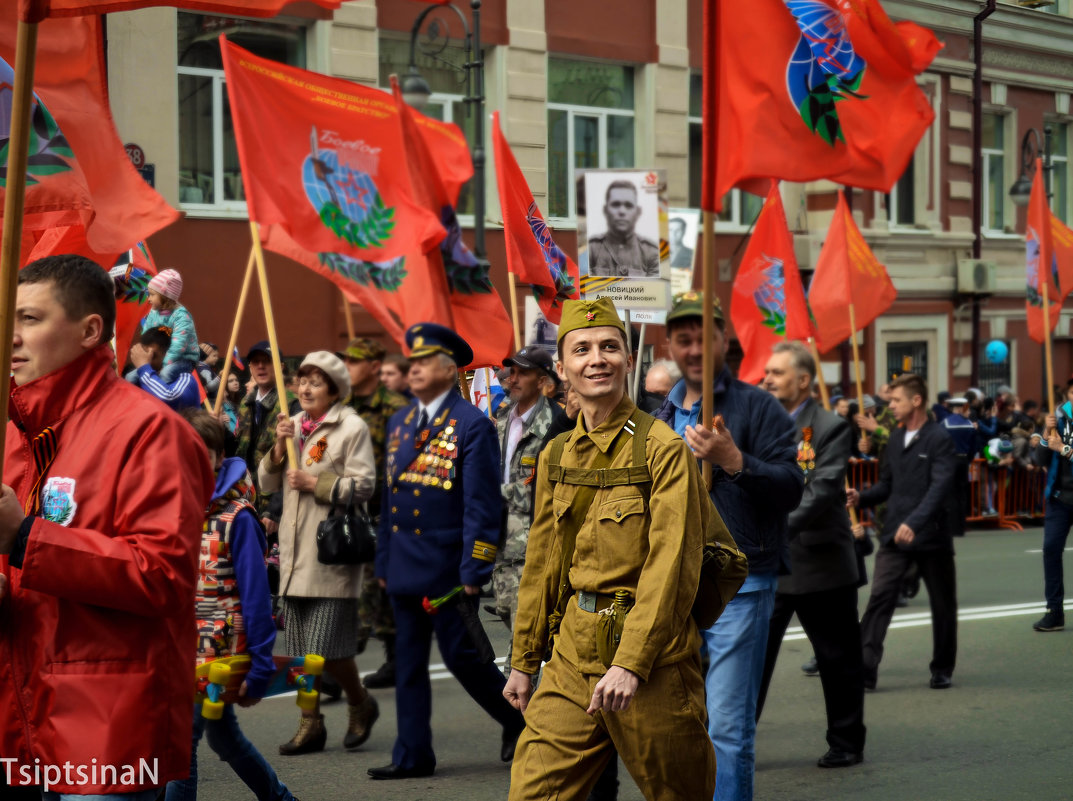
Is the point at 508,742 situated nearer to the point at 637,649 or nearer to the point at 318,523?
the point at 318,523

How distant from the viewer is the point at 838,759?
6867 mm

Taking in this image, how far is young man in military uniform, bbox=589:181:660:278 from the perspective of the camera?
7504 millimetres

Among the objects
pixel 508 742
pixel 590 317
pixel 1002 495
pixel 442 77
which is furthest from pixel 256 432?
pixel 1002 495

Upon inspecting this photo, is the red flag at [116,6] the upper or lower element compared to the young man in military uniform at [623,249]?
upper

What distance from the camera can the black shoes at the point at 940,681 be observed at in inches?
342

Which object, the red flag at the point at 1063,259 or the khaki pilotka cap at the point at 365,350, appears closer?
the khaki pilotka cap at the point at 365,350

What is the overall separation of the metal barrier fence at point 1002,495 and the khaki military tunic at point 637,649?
15454mm

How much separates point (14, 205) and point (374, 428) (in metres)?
5.71

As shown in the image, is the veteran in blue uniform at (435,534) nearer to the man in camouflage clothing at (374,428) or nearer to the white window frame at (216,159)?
the man in camouflage clothing at (374,428)

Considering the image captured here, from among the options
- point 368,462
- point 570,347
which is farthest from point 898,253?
point 570,347

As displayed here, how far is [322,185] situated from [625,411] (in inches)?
215

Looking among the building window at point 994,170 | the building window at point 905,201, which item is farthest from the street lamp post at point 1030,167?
the building window at point 905,201

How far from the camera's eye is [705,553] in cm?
430

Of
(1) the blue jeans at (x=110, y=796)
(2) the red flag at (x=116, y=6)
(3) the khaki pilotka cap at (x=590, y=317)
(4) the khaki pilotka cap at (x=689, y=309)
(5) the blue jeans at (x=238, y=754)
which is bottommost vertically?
(5) the blue jeans at (x=238, y=754)
